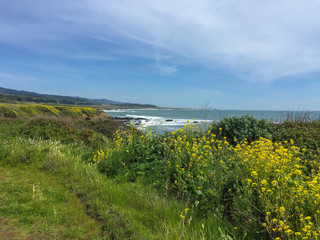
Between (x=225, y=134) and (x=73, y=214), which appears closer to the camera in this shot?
(x=73, y=214)

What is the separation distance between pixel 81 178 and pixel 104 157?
4.21ft

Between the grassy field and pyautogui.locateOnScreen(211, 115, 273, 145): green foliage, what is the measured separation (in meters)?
1.40

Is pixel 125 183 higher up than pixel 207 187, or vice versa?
pixel 207 187

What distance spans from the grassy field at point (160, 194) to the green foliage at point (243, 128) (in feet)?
4.60

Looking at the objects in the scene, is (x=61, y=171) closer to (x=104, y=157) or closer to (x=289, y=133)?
(x=104, y=157)

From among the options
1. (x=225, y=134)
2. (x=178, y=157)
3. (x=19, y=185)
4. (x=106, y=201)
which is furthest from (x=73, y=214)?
(x=225, y=134)

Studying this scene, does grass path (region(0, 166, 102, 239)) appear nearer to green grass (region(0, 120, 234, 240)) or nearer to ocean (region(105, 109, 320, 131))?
green grass (region(0, 120, 234, 240))

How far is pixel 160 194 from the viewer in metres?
4.33

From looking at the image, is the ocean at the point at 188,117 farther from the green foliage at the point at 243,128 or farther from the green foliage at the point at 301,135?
the green foliage at the point at 301,135

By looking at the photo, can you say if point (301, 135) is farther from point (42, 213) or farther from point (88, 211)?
point (42, 213)

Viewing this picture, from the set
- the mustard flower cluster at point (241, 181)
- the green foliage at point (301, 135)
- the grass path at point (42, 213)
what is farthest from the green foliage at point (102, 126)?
the green foliage at point (301, 135)

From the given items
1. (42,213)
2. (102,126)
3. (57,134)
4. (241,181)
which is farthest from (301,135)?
(102,126)

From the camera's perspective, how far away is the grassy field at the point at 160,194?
2.87m

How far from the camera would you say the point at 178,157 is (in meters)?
4.88
